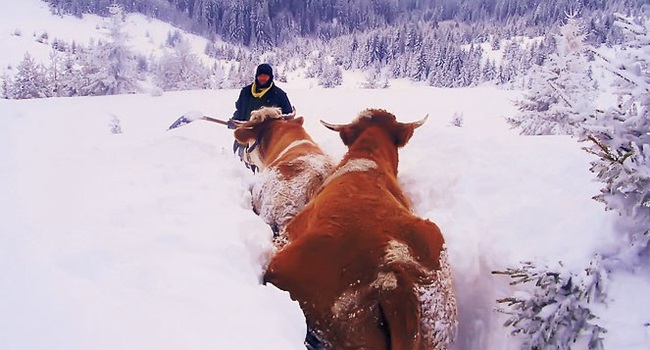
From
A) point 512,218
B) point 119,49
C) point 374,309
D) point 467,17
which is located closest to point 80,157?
point 374,309

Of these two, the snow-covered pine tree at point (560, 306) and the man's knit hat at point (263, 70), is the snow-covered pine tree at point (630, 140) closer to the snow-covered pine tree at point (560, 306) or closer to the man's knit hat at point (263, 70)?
the snow-covered pine tree at point (560, 306)

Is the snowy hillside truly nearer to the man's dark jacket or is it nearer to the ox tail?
the ox tail

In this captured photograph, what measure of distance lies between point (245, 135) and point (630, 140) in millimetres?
3942

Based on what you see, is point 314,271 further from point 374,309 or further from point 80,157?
point 80,157

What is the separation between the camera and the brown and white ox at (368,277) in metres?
2.37

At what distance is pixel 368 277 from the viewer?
243 cm

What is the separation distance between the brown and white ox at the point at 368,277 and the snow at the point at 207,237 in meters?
0.31

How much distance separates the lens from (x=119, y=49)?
77.9ft

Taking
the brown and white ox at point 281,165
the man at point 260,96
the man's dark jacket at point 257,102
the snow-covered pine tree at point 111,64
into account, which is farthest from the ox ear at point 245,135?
the snow-covered pine tree at point 111,64

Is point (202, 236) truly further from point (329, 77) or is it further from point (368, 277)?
point (329, 77)

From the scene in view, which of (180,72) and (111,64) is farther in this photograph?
(180,72)

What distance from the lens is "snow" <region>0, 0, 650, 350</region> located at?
5.06 ft

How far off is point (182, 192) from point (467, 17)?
123 m

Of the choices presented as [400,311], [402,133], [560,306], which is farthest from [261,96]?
[560,306]
